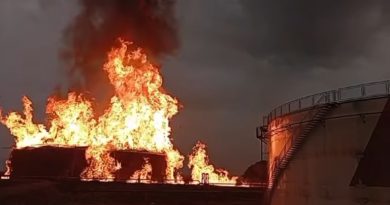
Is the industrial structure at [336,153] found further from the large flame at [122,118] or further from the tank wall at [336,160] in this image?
the large flame at [122,118]

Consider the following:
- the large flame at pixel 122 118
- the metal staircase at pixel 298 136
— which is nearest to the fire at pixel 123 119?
the large flame at pixel 122 118

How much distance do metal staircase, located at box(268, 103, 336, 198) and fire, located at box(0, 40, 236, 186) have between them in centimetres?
2227

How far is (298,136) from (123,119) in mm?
29020

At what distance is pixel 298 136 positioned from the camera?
37094mm

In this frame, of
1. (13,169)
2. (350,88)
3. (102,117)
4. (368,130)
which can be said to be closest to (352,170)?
(368,130)

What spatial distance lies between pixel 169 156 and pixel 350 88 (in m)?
32.8

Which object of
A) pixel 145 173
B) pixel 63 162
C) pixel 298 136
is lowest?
pixel 145 173

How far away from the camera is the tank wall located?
30641 mm

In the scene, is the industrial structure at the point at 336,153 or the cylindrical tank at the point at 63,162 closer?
the industrial structure at the point at 336,153

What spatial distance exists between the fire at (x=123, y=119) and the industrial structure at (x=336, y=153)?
968 inches

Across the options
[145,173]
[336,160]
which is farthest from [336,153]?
[145,173]

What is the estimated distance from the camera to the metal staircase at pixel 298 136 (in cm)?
3488

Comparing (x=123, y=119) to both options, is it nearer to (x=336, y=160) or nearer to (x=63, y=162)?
(x=63, y=162)

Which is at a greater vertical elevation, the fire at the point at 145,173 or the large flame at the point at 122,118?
the large flame at the point at 122,118
